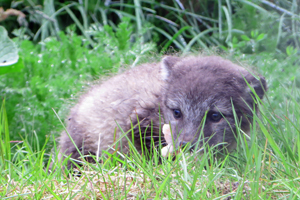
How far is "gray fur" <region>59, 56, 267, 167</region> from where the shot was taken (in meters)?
2.92

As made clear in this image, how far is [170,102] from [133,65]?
5.30 feet

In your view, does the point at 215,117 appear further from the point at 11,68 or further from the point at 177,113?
the point at 11,68

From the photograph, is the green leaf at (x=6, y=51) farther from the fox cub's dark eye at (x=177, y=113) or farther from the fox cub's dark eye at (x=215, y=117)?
the fox cub's dark eye at (x=215, y=117)

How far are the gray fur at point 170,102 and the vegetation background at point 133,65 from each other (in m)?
0.25

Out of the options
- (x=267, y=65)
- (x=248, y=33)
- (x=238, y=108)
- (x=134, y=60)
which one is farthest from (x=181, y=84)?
(x=248, y=33)

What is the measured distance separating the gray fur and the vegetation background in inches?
9.6

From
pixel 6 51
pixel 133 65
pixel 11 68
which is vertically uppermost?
pixel 6 51

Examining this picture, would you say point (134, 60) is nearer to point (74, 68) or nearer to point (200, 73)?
point (74, 68)

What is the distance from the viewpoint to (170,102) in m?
3.03

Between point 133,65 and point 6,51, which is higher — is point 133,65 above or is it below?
below

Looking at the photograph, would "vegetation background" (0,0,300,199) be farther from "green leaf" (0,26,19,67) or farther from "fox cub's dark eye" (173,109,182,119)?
"fox cub's dark eye" (173,109,182,119)

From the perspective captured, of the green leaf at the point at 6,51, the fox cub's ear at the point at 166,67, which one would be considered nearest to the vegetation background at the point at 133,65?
the green leaf at the point at 6,51

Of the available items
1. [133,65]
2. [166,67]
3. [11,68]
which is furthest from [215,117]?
[11,68]

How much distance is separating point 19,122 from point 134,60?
169 centimetres
